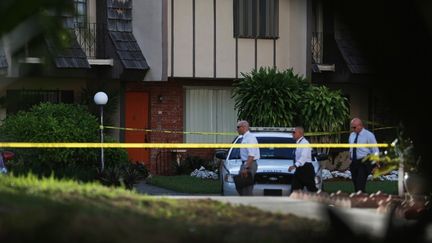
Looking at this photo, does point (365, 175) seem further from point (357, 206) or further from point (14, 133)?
point (14, 133)

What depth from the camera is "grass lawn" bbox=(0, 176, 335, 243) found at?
312 centimetres

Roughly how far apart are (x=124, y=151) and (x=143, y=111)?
13.9 ft

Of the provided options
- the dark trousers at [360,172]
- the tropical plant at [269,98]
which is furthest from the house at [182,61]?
the dark trousers at [360,172]

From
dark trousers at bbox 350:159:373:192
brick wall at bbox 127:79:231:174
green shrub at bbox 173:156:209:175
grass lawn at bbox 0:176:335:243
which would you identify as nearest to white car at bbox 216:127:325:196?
dark trousers at bbox 350:159:373:192

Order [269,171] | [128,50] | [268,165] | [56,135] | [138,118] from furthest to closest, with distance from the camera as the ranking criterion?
[138,118] < [128,50] < [56,135] < [268,165] < [269,171]

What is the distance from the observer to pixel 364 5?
92.4 inches

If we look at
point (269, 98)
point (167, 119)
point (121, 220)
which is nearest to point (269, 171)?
point (269, 98)

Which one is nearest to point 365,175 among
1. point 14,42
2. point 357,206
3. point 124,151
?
point 357,206

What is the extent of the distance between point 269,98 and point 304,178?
6.84 m

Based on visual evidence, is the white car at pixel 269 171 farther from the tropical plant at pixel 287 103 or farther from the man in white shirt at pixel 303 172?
the tropical plant at pixel 287 103

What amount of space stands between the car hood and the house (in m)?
6.57

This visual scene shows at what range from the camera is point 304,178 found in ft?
46.4

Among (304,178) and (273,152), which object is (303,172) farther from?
(273,152)

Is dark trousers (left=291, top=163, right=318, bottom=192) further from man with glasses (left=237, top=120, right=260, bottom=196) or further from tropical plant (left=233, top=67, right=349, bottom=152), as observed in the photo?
tropical plant (left=233, top=67, right=349, bottom=152)
